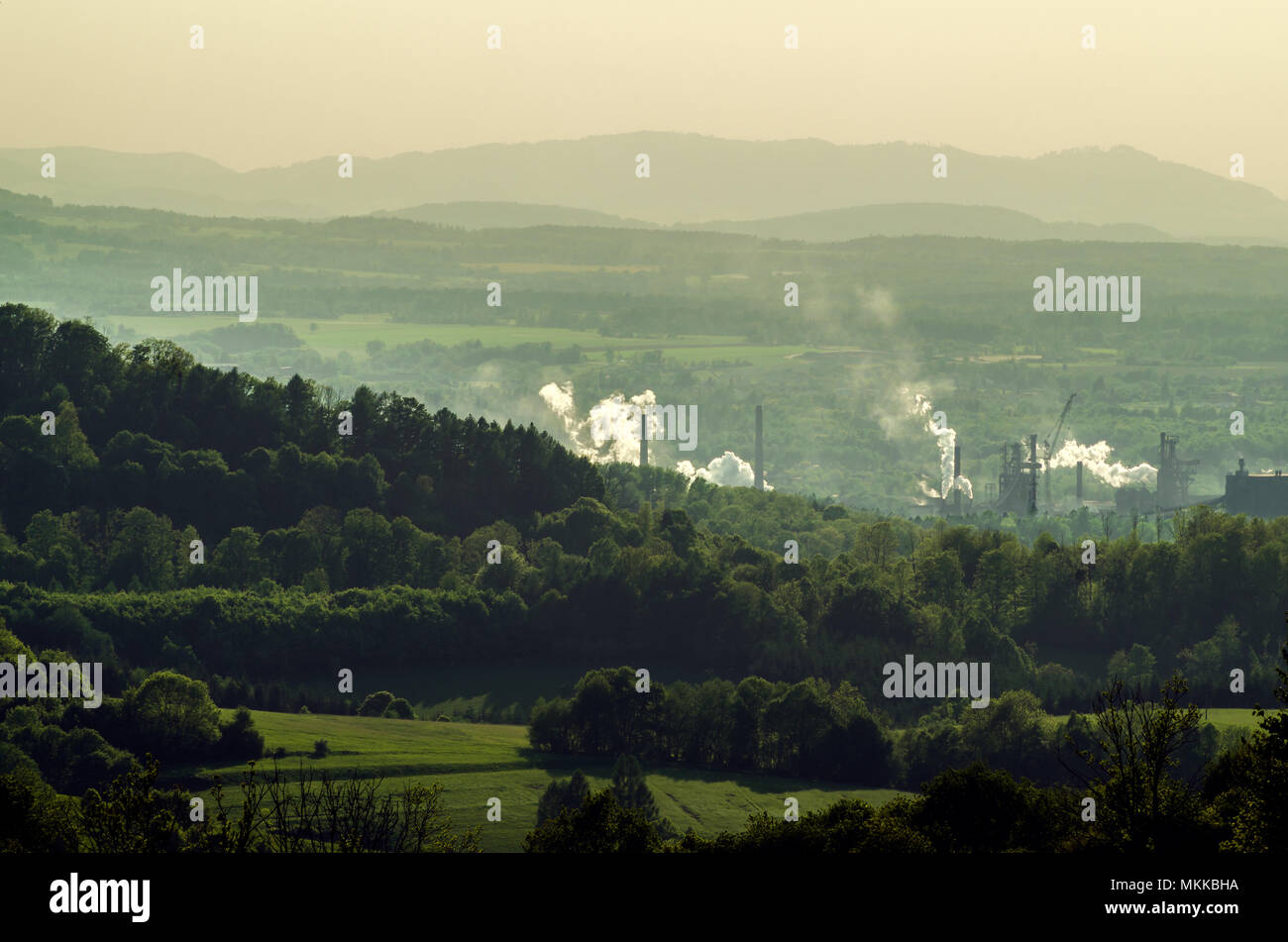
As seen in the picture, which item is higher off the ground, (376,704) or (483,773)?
(376,704)

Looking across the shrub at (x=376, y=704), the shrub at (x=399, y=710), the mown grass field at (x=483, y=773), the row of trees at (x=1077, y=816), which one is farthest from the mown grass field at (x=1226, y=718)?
the row of trees at (x=1077, y=816)

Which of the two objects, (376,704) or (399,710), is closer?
(399,710)

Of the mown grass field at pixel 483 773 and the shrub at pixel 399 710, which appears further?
the shrub at pixel 399 710

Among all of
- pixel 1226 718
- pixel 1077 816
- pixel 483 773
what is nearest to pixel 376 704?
pixel 483 773

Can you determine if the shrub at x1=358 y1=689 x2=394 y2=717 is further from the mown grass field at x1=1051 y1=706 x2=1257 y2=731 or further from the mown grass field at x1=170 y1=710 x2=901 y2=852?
the mown grass field at x1=1051 y1=706 x2=1257 y2=731

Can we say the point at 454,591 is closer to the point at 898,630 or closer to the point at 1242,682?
the point at 898,630

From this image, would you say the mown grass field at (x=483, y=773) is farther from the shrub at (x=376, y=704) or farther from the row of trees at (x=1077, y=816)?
the row of trees at (x=1077, y=816)

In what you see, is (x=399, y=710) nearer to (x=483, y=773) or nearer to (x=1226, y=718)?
(x=483, y=773)

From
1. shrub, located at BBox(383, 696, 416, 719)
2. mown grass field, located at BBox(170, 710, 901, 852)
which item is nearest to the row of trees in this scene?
mown grass field, located at BBox(170, 710, 901, 852)
